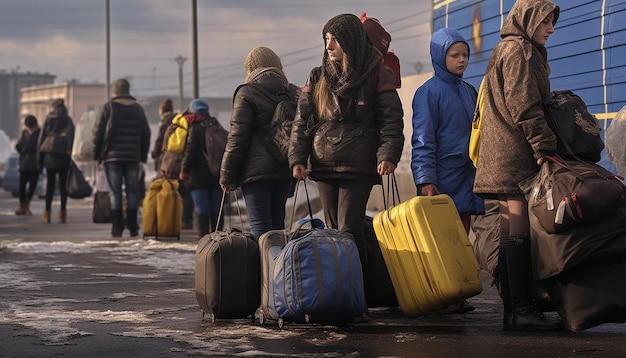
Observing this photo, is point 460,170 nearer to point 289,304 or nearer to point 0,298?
point 289,304

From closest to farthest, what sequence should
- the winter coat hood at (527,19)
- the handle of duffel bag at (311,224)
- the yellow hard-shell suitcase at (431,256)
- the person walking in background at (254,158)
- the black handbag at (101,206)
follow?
the winter coat hood at (527,19)
the yellow hard-shell suitcase at (431,256)
the handle of duffel bag at (311,224)
the person walking in background at (254,158)
the black handbag at (101,206)

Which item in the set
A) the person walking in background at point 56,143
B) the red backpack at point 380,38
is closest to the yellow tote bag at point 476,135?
the red backpack at point 380,38

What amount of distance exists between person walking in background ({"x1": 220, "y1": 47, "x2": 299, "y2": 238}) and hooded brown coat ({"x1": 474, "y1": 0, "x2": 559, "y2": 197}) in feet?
5.81

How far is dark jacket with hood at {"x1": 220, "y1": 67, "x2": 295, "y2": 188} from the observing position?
8383 millimetres

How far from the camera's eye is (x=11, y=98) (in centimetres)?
16888

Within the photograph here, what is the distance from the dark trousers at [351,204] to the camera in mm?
7504

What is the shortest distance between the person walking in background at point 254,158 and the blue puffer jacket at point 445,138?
106 centimetres

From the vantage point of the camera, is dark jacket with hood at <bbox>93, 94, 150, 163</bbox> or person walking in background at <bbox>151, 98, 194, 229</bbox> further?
person walking in background at <bbox>151, 98, 194, 229</bbox>

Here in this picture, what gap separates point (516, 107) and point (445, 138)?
1.12m

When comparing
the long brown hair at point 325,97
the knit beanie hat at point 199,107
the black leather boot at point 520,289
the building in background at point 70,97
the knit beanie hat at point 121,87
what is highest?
the building in background at point 70,97

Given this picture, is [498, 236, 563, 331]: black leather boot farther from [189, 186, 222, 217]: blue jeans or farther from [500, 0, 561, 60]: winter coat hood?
[189, 186, 222, 217]: blue jeans

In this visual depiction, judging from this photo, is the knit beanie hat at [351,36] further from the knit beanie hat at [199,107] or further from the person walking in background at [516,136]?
the knit beanie hat at [199,107]

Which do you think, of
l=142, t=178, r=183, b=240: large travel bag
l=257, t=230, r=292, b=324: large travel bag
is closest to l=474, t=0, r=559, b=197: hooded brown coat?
l=257, t=230, r=292, b=324: large travel bag

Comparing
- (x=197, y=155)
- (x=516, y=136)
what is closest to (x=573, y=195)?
(x=516, y=136)
